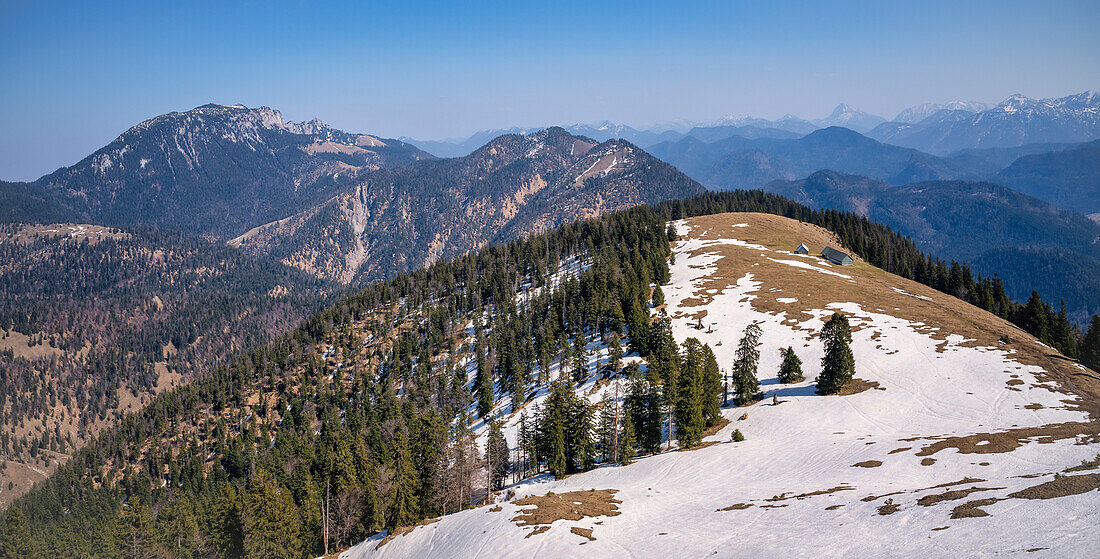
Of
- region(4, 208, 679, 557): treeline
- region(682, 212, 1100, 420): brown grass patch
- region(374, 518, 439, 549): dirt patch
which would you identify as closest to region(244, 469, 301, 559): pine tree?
region(4, 208, 679, 557): treeline

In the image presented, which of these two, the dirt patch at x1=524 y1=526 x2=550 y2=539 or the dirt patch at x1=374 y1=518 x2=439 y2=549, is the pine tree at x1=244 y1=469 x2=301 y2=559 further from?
the dirt patch at x1=524 y1=526 x2=550 y2=539

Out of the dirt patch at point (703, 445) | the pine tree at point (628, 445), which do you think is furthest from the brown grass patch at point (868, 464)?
the pine tree at point (628, 445)

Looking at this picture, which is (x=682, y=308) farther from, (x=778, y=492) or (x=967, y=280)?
(x=967, y=280)

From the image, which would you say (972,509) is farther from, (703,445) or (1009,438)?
(703,445)

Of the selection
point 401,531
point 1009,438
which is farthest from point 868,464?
point 401,531

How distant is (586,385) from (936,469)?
61698 mm

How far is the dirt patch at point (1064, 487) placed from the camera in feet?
98.5

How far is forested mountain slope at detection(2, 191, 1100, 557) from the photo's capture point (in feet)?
215

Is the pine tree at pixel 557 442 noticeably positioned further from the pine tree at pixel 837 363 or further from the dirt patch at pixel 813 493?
the pine tree at pixel 837 363

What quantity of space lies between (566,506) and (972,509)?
107 feet

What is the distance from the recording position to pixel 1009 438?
1938 inches

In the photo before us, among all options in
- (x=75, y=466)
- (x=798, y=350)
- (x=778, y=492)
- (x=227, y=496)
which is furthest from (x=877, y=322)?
(x=75, y=466)

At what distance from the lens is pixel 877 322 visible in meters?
96.8

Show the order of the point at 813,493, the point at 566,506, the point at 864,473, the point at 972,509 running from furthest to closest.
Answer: the point at 566,506 → the point at 864,473 → the point at 813,493 → the point at 972,509
